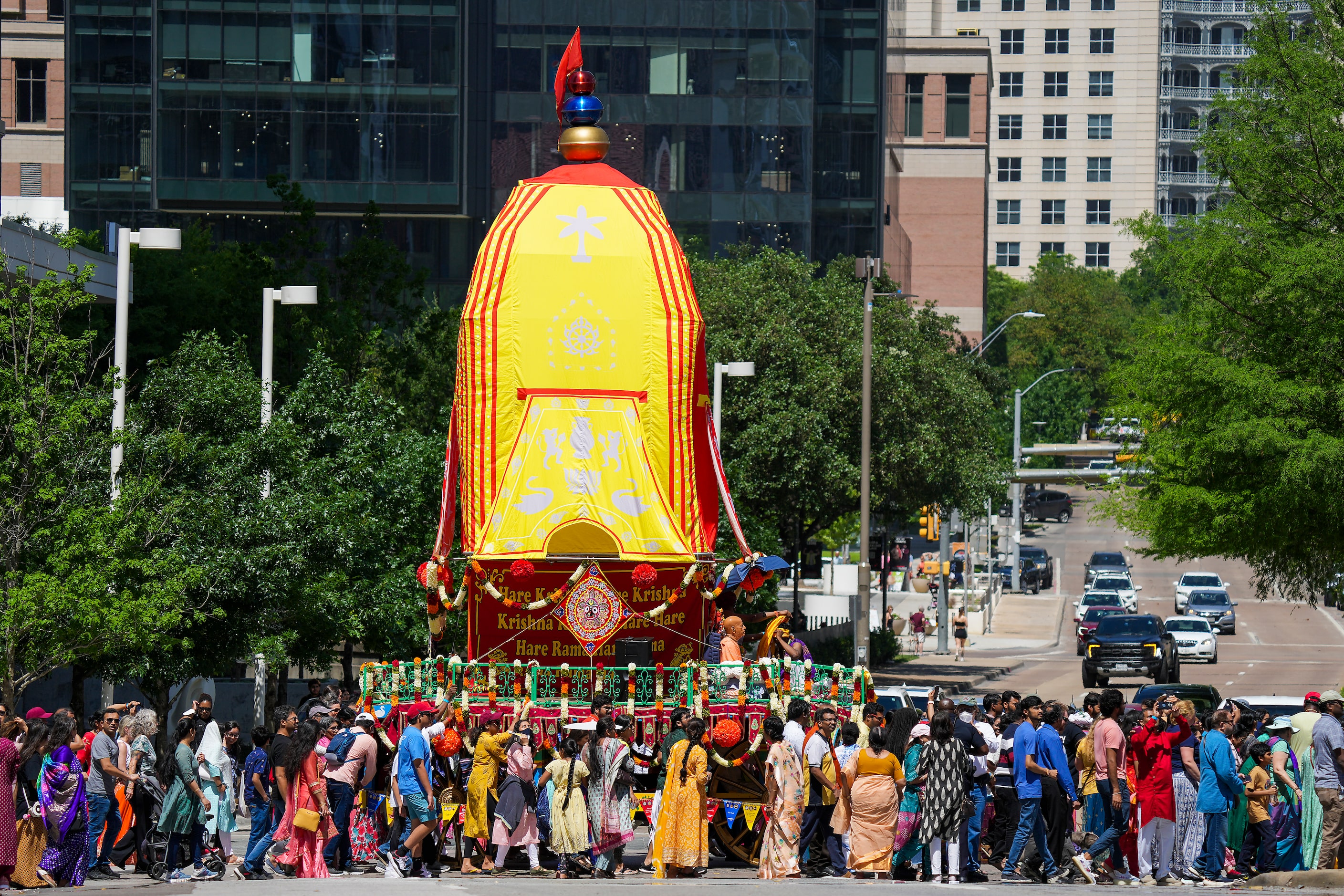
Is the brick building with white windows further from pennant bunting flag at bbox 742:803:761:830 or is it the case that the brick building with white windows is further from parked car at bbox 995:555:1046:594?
pennant bunting flag at bbox 742:803:761:830

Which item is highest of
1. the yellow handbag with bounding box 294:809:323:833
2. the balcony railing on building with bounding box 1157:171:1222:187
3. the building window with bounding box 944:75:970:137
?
the balcony railing on building with bounding box 1157:171:1222:187

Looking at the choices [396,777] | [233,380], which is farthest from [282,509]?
[396,777]

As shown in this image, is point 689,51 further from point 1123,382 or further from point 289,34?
point 1123,382

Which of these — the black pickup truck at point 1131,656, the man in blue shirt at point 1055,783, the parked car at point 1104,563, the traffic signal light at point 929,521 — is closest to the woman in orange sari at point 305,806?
the man in blue shirt at point 1055,783

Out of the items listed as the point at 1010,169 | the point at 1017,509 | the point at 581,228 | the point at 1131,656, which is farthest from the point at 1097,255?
the point at 581,228

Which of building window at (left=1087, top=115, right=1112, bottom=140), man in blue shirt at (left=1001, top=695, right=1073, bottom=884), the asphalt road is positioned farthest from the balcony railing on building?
man in blue shirt at (left=1001, top=695, right=1073, bottom=884)

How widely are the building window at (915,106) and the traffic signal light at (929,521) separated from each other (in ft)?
97.1

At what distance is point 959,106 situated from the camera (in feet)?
326

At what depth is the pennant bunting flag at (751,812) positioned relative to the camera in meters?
17.7

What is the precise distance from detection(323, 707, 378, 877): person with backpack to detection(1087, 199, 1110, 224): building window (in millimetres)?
138395

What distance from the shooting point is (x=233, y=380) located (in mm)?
25062

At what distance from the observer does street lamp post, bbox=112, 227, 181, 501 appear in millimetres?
21812

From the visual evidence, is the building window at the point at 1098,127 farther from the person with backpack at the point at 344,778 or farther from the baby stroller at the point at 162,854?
the baby stroller at the point at 162,854

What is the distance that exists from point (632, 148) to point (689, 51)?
12.4 ft
